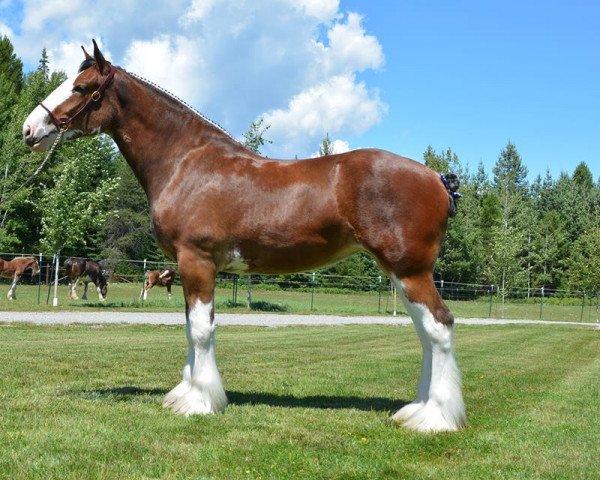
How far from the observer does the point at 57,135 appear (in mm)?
6746

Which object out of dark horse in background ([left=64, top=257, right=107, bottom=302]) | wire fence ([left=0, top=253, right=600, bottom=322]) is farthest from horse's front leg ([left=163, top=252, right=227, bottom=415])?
wire fence ([left=0, top=253, right=600, bottom=322])

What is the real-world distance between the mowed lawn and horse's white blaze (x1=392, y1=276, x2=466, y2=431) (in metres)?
0.19

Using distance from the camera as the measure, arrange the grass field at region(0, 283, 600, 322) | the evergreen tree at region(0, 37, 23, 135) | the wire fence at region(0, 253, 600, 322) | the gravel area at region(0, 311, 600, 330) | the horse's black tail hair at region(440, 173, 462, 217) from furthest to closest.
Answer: the evergreen tree at region(0, 37, 23, 135) < the wire fence at region(0, 253, 600, 322) < the grass field at region(0, 283, 600, 322) < the gravel area at region(0, 311, 600, 330) < the horse's black tail hair at region(440, 173, 462, 217)

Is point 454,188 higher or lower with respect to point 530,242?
lower

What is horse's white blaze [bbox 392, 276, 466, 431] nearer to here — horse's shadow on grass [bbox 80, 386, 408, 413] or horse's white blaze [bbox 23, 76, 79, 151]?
horse's shadow on grass [bbox 80, 386, 408, 413]

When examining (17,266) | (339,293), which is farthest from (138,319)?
(339,293)

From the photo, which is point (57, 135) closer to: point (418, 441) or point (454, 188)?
point (454, 188)

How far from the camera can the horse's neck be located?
6805 mm

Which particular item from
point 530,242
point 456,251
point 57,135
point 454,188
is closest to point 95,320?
point 57,135

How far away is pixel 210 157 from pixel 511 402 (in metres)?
4.36

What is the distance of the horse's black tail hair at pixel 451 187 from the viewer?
6.24 meters

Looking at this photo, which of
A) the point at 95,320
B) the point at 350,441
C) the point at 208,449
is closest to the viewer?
the point at 208,449

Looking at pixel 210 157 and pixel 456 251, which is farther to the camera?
pixel 456 251

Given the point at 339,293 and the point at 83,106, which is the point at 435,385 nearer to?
the point at 83,106
